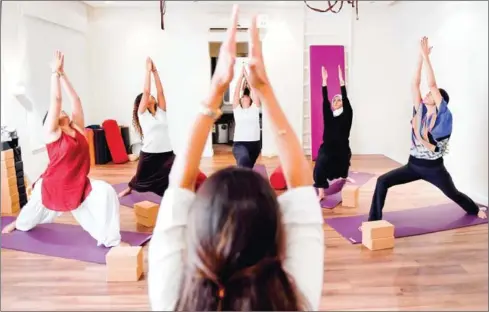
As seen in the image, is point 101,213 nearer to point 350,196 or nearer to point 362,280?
point 362,280

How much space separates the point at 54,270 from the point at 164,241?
240 cm

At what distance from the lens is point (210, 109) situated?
3.34 ft

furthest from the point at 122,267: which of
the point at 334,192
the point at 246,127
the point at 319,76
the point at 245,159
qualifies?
the point at 319,76

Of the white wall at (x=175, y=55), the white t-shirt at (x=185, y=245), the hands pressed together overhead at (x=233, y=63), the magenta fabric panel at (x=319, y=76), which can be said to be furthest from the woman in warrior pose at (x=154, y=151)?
the white t-shirt at (x=185, y=245)

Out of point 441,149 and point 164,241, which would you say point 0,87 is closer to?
point 164,241

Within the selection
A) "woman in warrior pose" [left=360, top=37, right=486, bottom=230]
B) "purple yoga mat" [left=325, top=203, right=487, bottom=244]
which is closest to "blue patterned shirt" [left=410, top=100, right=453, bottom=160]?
"woman in warrior pose" [left=360, top=37, right=486, bottom=230]

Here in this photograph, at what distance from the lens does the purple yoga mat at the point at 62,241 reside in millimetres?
3248

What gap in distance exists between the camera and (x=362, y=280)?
2805 millimetres

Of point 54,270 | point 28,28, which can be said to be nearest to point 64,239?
point 54,270

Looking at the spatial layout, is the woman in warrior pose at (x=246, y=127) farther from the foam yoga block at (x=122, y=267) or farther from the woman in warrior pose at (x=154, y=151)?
the foam yoga block at (x=122, y=267)

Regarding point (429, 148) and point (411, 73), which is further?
point (411, 73)

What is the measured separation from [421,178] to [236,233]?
334cm

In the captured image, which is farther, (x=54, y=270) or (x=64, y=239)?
(x=64, y=239)

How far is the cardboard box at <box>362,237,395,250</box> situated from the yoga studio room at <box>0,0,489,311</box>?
2 cm
